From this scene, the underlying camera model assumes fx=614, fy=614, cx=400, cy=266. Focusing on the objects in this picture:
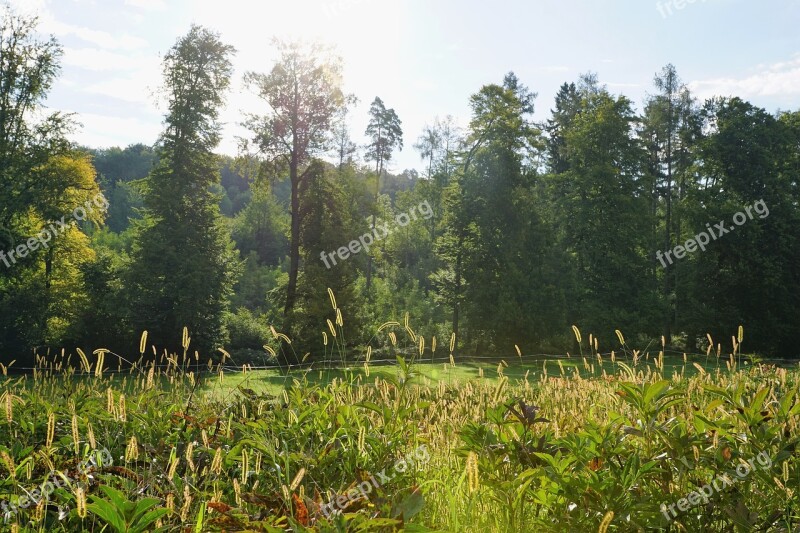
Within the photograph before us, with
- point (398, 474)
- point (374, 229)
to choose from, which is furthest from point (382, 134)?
point (398, 474)

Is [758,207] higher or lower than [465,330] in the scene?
higher

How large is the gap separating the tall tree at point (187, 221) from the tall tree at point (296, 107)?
1663 millimetres

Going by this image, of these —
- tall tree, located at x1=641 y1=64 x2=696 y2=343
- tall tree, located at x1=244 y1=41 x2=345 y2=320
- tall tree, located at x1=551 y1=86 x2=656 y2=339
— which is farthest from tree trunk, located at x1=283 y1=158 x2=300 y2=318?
tall tree, located at x1=641 y1=64 x2=696 y2=343

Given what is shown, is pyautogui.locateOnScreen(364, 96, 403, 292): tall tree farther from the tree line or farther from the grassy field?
the grassy field

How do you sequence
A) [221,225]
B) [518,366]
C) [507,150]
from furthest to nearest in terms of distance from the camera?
1. [507,150]
2. [221,225]
3. [518,366]

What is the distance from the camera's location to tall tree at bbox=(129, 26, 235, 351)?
2131cm

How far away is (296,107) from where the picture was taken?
23.5 m

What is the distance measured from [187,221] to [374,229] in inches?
332

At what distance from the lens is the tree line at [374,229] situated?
2158 cm

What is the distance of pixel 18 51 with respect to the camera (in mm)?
22688

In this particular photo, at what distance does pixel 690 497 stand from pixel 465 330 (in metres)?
24.4

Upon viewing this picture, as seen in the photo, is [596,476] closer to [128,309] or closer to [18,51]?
[128,309]

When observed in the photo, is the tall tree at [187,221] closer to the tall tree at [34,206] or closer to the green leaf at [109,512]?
the tall tree at [34,206]

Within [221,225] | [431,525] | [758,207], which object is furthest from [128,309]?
[758,207]
